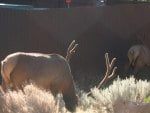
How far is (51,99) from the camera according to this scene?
→ 575 centimetres

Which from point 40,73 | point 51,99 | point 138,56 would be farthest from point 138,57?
point 51,99

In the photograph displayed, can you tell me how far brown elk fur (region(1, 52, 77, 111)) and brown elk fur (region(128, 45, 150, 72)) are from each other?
6388 millimetres

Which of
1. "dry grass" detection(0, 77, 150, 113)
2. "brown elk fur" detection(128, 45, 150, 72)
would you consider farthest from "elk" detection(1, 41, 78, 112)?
"brown elk fur" detection(128, 45, 150, 72)

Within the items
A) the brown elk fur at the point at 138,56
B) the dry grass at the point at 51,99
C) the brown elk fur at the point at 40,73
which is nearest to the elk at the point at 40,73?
the brown elk fur at the point at 40,73

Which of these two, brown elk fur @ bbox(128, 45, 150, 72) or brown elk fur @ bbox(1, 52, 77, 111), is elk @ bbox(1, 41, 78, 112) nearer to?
brown elk fur @ bbox(1, 52, 77, 111)

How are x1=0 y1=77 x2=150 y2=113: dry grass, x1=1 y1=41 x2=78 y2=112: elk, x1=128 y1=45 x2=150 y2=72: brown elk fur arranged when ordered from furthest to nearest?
x1=128 y1=45 x2=150 y2=72: brown elk fur
x1=1 y1=41 x2=78 y2=112: elk
x1=0 y1=77 x2=150 y2=113: dry grass

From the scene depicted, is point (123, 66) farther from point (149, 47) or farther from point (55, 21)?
point (55, 21)

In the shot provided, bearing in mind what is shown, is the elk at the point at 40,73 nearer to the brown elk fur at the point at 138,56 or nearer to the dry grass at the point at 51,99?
the dry grass at the point at 51,99

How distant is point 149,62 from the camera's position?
16.4 meters

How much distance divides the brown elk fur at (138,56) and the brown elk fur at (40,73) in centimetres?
639

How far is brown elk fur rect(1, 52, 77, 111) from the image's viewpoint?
880 centimetres

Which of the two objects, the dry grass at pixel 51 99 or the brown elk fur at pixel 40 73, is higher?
the dry grass at pixel 51 99

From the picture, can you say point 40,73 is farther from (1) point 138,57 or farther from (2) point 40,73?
(1) point 138,57

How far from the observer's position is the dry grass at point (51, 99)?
221 inches
